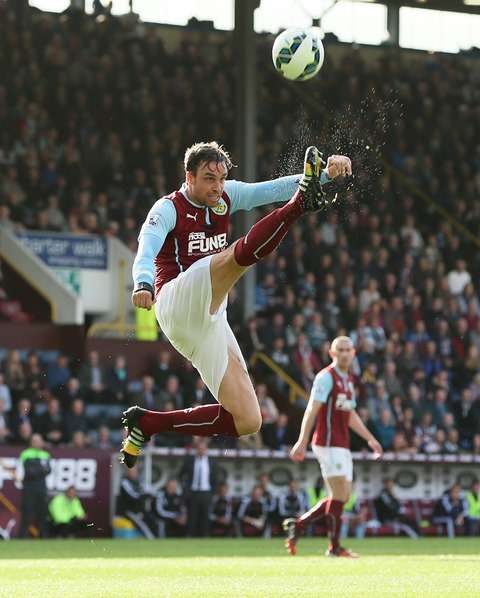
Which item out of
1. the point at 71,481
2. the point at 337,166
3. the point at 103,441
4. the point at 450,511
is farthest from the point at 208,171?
the point at 450,511

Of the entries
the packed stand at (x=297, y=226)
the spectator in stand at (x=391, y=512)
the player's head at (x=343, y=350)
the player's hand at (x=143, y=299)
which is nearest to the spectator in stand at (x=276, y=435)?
the packed stand at (x=297, y=226)

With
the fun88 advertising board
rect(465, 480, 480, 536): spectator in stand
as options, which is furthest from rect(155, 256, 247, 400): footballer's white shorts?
rect(465, 480, 480, 536): spectator in stand

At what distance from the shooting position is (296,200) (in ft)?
28.9

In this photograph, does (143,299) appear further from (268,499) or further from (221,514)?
(268,499)

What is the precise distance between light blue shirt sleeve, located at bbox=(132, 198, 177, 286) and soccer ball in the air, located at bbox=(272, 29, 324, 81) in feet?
5.91

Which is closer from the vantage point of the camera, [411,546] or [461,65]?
[411,546]

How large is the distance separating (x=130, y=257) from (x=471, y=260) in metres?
8.38

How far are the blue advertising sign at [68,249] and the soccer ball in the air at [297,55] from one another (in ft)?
46.0

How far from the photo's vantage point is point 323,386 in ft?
48.6

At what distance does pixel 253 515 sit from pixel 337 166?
44.3ft

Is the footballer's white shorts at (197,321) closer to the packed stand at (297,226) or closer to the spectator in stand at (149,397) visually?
the packed stand at (297,226)

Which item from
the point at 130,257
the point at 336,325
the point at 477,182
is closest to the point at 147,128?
the point at 130,257

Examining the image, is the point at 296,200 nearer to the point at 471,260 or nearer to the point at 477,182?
the point at 471,260

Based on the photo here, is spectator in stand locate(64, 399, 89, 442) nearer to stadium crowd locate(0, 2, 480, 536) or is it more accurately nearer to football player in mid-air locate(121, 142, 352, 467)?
stadium crowd locate(0, 2, 480, 536)
